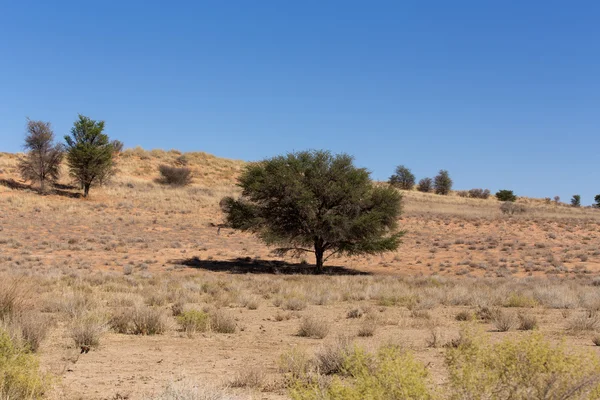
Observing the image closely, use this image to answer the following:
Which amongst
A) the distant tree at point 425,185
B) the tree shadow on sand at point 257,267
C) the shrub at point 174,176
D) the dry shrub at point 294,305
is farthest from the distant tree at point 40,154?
the distant tree at point 425,185

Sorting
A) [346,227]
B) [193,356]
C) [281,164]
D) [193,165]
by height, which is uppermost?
[193,165]

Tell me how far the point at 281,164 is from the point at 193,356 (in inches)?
815

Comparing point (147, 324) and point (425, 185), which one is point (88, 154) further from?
point (425, 185)

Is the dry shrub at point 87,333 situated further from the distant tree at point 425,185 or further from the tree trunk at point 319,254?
the distant tree at point 425,185

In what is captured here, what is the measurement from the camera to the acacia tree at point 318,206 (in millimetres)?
27344

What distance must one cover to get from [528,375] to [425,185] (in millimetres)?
105223

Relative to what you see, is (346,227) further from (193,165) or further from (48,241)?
(193,165)

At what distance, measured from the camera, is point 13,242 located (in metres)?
32.1

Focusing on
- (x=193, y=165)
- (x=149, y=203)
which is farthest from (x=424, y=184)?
(x=149, y=203)

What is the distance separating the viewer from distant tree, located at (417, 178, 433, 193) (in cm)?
10606

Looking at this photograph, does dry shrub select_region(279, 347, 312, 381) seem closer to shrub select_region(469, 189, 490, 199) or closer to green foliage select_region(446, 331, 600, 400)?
green foliage select_region(446, 331, 600, 400)

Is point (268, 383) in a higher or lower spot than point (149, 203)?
lower

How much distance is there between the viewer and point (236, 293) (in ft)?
55.2

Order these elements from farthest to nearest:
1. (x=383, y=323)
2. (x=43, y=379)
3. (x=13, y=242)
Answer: (x=13, y=242) < (x=383, y=323) < (x=43, y=379)
